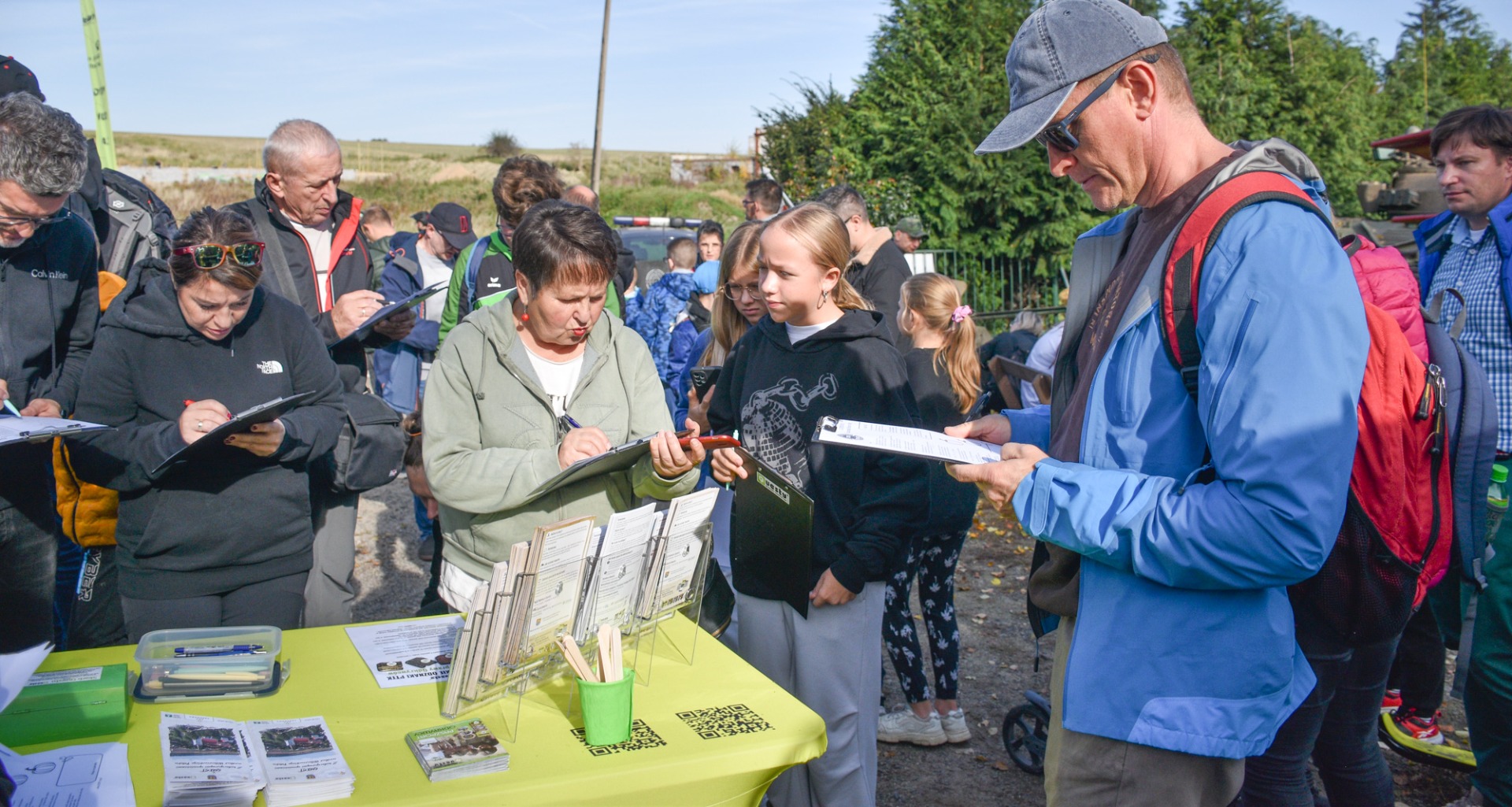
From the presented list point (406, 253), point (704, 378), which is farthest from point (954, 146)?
point (704, 378)

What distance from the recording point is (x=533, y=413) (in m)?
2.80

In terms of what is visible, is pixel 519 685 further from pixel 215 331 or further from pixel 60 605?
pixel 60 605

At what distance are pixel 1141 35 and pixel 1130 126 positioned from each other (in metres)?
0.15

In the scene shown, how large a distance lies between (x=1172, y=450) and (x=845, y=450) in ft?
4.39

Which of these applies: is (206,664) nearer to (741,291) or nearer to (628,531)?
(628,531)

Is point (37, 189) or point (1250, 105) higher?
point (1250, 105)

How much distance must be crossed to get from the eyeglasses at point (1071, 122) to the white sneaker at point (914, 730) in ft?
9.39

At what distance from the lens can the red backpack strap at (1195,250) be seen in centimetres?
161

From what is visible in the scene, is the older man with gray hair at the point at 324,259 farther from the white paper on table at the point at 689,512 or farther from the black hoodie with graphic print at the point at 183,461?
the white paper on table at the point at 689,512

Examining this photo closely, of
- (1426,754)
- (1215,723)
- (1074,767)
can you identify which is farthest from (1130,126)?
(1426,754)

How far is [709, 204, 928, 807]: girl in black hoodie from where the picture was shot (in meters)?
2.87

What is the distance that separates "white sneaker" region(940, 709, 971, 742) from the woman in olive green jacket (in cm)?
190

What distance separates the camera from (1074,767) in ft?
5.98

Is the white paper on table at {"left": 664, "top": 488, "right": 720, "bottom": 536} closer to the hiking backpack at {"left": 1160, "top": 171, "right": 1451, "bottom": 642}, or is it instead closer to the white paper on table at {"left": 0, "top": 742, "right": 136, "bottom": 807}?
the white paper on table at {"left": 0, "top": 742, "right": 136, "bottom": 807}
